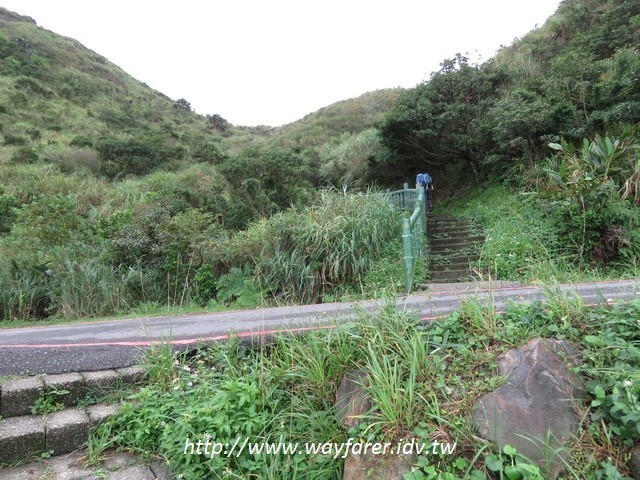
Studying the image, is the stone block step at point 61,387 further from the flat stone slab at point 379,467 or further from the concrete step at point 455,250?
the concrete step at point 455,250

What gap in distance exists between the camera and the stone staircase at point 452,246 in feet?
26.3

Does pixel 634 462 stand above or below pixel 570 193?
below

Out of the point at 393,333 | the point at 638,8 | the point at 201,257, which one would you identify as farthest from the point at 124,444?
the point at 638,8

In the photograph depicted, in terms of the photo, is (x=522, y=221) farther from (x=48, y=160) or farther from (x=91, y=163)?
(x=48, y=160)

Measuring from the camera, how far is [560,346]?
225 centimetres

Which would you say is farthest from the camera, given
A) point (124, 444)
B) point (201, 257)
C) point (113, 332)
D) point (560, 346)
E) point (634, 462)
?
point (201, 257)

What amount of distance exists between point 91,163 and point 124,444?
18894 millimetres

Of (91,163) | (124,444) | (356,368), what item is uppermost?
(91,163)

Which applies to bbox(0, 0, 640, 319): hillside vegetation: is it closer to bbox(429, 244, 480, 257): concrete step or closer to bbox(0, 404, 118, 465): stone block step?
bbox(429, 244, 480, 257): concrete step

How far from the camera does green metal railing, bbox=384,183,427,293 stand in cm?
614

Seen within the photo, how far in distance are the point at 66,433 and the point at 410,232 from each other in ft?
17.0

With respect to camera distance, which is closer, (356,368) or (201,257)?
(356,368)

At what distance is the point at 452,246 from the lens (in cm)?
970

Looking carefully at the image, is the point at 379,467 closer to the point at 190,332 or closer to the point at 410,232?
the point at 190,332
